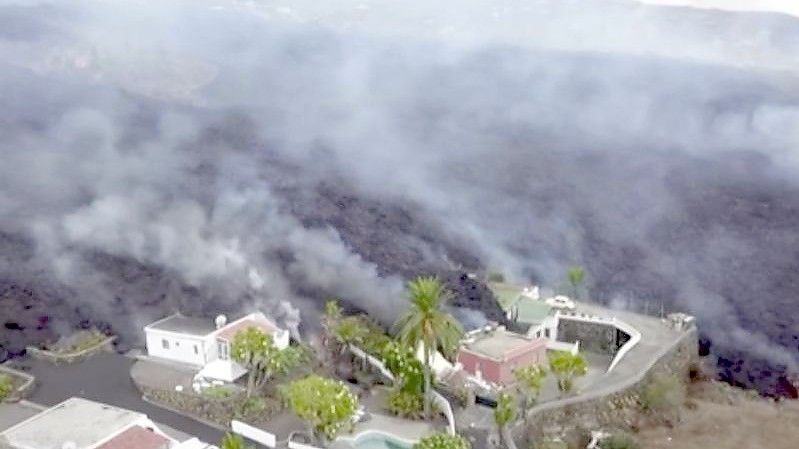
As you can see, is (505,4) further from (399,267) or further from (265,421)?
(265,421)

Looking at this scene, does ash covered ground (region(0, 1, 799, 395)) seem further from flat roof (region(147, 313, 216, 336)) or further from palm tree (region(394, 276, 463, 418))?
palm tree (region(394, 276, 463, 418))

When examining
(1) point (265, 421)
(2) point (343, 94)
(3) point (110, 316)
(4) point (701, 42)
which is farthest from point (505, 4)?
(1) point (265, 421)

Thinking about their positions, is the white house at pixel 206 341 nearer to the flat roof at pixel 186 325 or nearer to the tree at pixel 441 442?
the flat roof at pixel 186 325

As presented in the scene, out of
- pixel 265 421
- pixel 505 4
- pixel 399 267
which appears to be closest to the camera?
pixel 265 421

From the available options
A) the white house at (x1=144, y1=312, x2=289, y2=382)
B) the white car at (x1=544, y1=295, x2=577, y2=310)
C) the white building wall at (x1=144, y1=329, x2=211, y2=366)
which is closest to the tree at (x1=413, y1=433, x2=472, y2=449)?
the white house at (x1=144, y1=312, x2=289, y2=382)

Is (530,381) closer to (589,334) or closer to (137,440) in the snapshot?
(589,334)

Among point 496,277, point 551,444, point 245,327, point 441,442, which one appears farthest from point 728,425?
point 245,327
